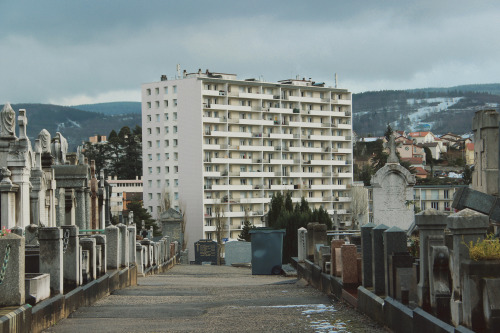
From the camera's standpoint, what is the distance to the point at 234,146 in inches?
5359

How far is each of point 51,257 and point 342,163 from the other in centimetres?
13868

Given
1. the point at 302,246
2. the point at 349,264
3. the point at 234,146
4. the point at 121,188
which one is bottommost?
the point at 302,246

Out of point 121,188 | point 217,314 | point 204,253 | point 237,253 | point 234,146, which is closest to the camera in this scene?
point 217,314

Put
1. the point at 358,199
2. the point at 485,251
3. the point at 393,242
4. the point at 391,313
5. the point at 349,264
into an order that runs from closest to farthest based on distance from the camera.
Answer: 1. the point at 485,251
2. the point at 391,313
3. the point at 393,242
4. the point at 349,264
5. the point at 358,199

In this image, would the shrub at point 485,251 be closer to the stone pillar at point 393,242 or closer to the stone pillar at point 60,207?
the stone pillar at point 393,242

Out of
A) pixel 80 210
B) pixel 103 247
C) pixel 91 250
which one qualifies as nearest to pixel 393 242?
pixel 91 250

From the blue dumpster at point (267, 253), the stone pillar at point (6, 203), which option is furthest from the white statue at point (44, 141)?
the blue dumpster at point (267, 253)

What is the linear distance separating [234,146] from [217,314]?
121848 millimetres

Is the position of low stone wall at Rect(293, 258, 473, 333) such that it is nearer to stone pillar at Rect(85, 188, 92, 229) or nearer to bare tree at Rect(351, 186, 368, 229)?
stone pillar at Rect(85, 188, 92, 229)

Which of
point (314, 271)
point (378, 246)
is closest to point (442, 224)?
point (378, 246)

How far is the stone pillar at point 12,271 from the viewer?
1071cm

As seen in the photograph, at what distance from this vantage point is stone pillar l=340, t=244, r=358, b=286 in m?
15.7

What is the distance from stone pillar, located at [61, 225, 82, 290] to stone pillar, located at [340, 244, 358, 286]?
4.66 meters

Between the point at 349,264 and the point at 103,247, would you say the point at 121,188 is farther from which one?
the point at 349,264
